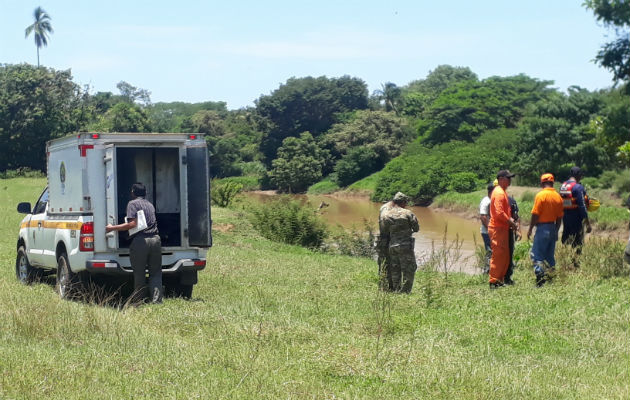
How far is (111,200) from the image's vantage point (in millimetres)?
11500

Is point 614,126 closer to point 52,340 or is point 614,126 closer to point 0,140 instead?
point 52,340

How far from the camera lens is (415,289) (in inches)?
537

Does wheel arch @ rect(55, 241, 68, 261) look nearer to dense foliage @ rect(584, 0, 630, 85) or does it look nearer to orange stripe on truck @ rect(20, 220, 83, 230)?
orange stripe on truck @ rect(20, 220, 83, 230)

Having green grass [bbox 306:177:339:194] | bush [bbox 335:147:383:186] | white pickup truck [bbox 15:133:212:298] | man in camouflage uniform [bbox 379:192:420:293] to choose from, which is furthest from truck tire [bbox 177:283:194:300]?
green grass [bbox 306:177:339:194]

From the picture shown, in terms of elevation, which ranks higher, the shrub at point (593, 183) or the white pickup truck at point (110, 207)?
the white pickup truck at point (110, 207)

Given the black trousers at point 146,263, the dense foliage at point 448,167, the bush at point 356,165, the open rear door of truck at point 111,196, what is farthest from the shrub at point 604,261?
the bush at point 356,165

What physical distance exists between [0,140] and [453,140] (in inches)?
1510

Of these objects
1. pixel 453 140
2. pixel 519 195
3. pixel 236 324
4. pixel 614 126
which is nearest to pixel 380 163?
pixel 453 140

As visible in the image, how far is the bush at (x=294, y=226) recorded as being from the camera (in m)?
25.9

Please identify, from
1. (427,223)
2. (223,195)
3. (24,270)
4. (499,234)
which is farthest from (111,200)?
(427,223)

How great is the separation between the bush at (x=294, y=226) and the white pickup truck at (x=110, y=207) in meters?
12.0

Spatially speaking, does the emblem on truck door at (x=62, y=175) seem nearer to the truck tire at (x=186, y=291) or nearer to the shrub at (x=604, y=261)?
the truck tire at (x=186, y=291)

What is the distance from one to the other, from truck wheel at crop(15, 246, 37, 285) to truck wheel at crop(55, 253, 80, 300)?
189 cm

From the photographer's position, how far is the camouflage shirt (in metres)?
12.8
